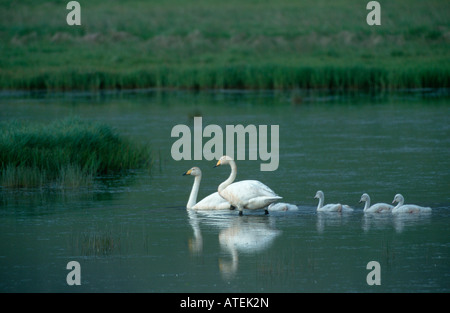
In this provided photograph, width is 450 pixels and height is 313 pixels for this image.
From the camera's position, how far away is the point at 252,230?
14.1m

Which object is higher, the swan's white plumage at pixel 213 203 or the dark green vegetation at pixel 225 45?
the dark green vegetation at pixel 225 45

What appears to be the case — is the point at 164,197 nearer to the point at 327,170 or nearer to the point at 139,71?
the point at 327,170

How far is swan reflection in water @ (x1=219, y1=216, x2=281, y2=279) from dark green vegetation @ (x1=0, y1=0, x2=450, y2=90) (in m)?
30.0

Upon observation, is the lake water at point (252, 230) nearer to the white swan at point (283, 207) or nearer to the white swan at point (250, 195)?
the white swan at point (283, 207)

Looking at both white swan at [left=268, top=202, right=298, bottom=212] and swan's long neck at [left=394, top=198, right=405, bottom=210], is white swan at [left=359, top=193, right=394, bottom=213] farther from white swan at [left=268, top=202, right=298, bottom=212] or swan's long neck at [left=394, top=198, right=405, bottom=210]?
white swan at [left=268, top=202, right=298, bottom=212]

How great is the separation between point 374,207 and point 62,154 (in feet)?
24.2

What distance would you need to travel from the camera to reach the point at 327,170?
20281mm

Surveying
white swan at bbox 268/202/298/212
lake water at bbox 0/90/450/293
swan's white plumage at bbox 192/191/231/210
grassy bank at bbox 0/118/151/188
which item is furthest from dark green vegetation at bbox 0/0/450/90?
white swan at bbox 268/202/298/212

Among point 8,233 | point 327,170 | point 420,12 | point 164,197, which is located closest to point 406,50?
point 420,12

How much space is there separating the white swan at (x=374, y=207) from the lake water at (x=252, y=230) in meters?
0.14

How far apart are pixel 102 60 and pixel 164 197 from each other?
140 ft

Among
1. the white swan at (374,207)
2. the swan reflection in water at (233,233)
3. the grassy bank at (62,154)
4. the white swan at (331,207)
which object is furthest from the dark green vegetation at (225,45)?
the swan reflection in water at (233,233)

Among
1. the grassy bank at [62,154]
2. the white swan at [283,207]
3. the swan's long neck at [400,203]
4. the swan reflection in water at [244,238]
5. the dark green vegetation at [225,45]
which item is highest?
the dark green vegetation at [225,45]

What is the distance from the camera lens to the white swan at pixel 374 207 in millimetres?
15047
